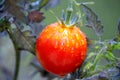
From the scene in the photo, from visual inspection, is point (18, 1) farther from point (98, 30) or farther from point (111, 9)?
point (111, 9)

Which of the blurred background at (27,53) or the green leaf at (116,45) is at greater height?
the green leaf at (116,45)

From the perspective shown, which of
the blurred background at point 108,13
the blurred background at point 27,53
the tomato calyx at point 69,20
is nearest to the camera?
the tomato calyx at point 69,20

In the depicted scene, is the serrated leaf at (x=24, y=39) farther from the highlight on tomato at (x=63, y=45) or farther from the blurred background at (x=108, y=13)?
the blurred background at (x=108, y=13)

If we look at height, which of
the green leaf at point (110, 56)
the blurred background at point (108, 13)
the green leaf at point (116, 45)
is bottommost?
the blurred background at point (108, 13)

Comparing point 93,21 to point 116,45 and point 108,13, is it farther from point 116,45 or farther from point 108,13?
point 108,13

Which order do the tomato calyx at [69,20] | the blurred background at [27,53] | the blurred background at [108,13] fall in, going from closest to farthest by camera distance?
the tomato calyx at [69,20] → the blurred background at [27,53] → the blurred background at [108,13]

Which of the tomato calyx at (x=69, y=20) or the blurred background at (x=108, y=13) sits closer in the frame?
the tomato calyx at (x=69, y=20)

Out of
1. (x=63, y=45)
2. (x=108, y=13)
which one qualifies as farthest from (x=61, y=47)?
(x=108, y=13)

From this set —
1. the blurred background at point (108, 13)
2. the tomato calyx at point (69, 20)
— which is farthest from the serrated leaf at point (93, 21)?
the blurred background at point (108, 13)
